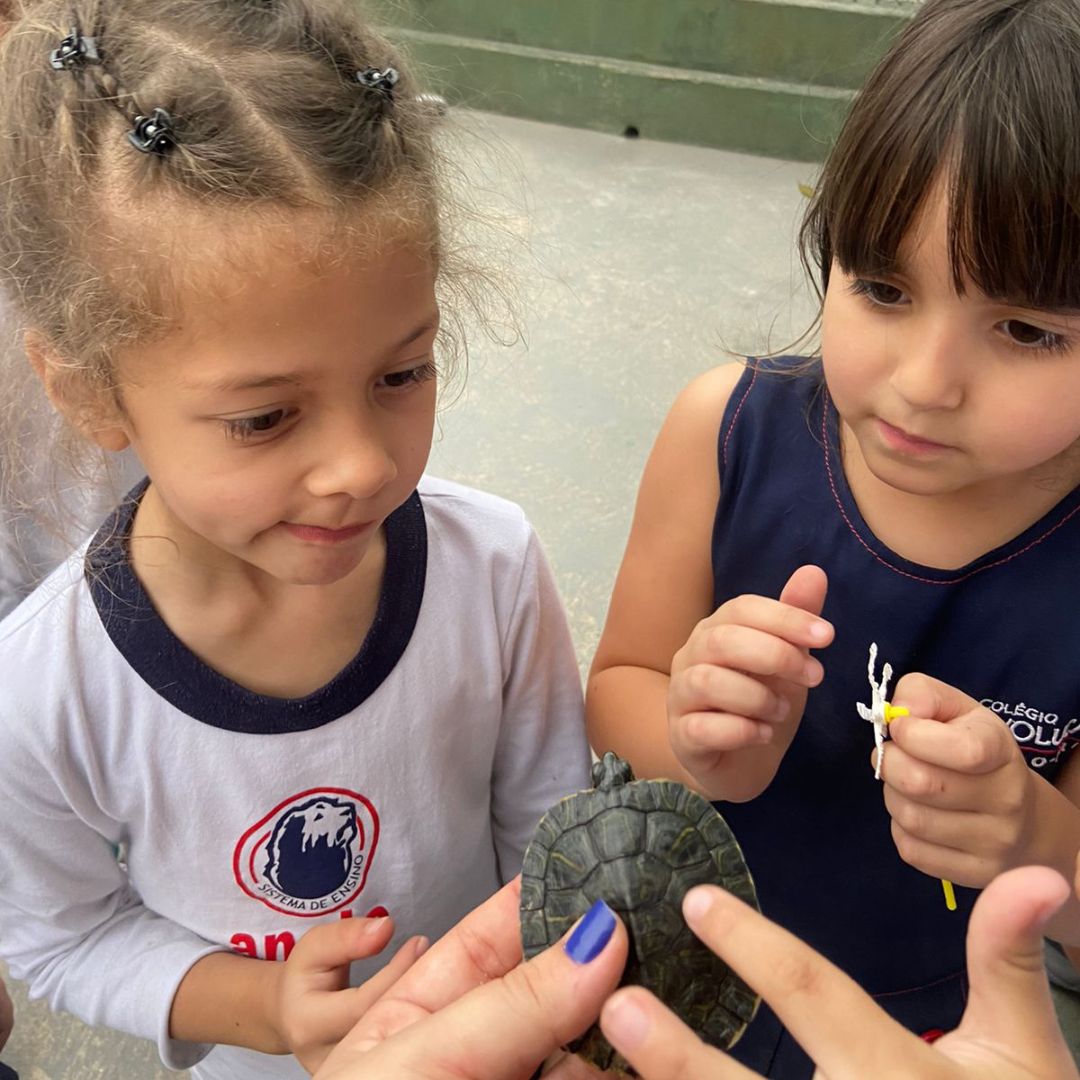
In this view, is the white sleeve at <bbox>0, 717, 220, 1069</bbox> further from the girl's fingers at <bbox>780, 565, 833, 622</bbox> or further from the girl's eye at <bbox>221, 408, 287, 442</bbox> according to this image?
the girl's fingers at <bbox>780, 565, 833, 622</bbox>

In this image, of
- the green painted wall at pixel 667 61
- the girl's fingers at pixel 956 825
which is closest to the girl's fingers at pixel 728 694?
the girl's fingers at pixel 956 825

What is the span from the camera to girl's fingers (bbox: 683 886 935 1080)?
1.41ft

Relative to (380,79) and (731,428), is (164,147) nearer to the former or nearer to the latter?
(380,79)

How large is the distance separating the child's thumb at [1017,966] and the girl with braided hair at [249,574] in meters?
0.40

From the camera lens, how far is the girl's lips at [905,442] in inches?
26.4

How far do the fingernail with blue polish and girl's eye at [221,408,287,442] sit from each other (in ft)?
1.15

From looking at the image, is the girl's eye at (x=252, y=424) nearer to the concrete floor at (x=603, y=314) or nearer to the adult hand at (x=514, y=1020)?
the adult hand at (x=514, y=1020)

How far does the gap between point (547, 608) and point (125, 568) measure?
13.3 inches

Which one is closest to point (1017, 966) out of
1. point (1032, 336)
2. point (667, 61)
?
point (1032, 336)

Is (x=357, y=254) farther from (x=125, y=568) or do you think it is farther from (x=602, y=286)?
(x=602, y=286)

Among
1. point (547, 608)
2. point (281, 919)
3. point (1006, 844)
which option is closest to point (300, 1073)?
point (281, 919)

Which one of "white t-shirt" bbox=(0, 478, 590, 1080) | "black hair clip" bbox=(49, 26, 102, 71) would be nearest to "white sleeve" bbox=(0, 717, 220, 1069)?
"white t-shirt" bbox=(0, 478, 590, 1080)

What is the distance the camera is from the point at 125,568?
2.35 ft

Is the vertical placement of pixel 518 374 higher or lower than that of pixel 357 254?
lower
